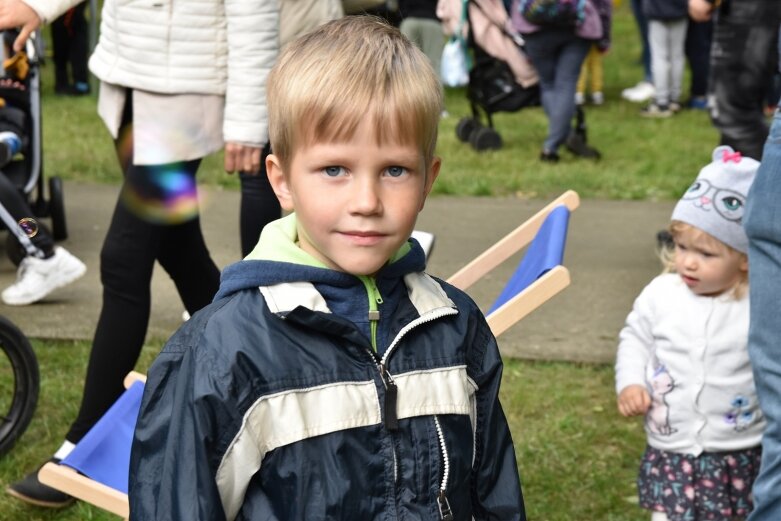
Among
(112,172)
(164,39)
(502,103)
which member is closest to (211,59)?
(164,39)

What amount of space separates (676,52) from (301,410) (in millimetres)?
10286

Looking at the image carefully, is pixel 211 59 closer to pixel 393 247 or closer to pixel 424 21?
pixel 393 247

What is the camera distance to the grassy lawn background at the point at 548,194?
4258mm

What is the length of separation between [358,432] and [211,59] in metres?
1.99

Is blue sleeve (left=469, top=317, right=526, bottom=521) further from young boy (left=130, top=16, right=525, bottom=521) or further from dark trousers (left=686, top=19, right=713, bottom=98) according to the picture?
dark trousers (left=686, top=19, right=713, bottom=98)

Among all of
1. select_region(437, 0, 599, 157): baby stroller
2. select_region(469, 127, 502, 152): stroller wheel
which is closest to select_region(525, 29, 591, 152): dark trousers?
select_region(437, 0, 599, 157): baby stroller

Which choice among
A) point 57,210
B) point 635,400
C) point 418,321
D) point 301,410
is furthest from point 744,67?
point 57,210

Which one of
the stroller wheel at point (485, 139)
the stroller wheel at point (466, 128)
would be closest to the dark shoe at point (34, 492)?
the stroller wheel at point (485, 139)

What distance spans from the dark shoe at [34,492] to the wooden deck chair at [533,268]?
137cm

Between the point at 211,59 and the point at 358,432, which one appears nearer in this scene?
the point at 358,432

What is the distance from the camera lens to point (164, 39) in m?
3.88

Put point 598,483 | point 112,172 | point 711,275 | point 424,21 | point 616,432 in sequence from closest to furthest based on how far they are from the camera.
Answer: point 711,275, point 598,483, point 616,432, point 112,172, point 424,21

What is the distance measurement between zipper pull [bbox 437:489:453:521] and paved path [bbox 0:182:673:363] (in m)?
3.17

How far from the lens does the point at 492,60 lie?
9617 mm
